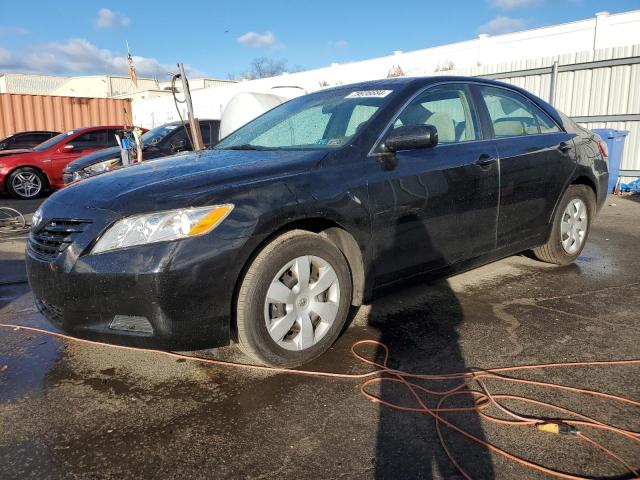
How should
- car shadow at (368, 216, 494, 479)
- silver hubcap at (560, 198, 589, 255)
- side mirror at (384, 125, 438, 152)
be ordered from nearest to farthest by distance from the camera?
car shadow at (368, 216, 494, 479), side mirror at (384, 125, 438, 152), silver hubcap at (560, 198, 589, 255)

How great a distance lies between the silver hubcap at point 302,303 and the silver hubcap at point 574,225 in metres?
2.64

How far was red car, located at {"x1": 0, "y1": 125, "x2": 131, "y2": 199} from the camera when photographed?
36.0ft

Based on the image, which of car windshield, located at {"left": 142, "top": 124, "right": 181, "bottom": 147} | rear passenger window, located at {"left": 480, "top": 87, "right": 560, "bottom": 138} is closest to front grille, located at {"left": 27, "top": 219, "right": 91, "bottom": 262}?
rear passenger window, located at {"left": 480, "top": 87, "right": 560, "bottom": 138}

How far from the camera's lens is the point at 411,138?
3078mm

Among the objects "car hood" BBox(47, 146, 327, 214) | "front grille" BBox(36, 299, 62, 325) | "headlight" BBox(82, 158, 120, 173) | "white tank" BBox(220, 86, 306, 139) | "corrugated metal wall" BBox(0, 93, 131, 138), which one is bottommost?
"front grille" BBox(36, 299, 62, 325)

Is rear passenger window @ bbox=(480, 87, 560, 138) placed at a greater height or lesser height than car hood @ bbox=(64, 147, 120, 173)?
greater

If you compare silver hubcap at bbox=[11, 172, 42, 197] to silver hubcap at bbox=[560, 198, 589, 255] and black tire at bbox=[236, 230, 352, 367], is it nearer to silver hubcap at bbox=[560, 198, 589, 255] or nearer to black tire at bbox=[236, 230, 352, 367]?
black tire at bbox=[236, 230, 352, 367]

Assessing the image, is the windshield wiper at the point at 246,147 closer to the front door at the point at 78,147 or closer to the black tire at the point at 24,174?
the front door at the point at 78,147

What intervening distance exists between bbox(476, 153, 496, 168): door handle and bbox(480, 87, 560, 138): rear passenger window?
0.97 feet

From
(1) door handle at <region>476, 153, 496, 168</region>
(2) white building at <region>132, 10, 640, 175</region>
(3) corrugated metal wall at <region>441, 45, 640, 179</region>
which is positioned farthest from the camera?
(2) white building at <region>132, 10, 640, 175</region>

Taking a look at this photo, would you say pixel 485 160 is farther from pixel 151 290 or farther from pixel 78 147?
pixel 78 147

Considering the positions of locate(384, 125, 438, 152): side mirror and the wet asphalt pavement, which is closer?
the wet asphalt pavement

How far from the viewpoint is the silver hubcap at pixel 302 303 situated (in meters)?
2.70

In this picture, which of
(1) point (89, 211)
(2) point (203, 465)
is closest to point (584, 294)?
(2) point (203, 465)
